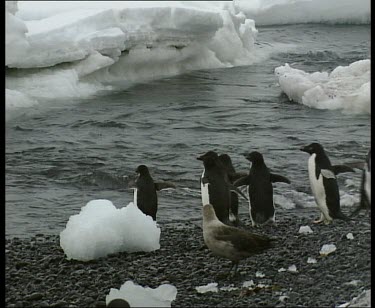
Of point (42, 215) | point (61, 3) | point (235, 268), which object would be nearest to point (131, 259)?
point (235, 268)

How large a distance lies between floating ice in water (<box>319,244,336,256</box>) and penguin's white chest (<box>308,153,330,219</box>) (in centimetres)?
59

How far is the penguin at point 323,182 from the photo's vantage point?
379cm

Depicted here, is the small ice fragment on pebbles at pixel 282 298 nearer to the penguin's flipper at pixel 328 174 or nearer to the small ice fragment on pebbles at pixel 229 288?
the small ice fragment on pebbles at pixel 229 288

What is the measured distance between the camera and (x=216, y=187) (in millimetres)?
3771

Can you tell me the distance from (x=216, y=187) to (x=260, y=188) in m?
0.30

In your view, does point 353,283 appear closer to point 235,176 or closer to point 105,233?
point 105,233

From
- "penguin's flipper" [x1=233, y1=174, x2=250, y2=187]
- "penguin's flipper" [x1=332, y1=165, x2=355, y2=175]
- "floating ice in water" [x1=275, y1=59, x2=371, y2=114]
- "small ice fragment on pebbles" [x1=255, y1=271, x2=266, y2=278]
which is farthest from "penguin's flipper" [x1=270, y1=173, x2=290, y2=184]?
"small ice fragment on pebbles" [x1=255, y1=271, x2=266, y2=278]

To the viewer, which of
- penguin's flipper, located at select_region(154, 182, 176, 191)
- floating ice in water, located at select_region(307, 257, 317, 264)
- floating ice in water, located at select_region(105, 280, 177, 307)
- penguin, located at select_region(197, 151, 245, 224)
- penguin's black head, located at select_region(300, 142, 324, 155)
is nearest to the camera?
floating ice in water, located at select_region(105, 280, 177, 307)

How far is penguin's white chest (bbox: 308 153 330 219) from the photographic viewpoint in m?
3.84

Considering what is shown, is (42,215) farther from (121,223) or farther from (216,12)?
(216,12)

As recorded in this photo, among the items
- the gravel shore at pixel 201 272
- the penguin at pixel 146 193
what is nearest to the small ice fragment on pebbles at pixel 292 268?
the gravel shore at pixel 201 272

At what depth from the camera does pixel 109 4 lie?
6043 millimetres

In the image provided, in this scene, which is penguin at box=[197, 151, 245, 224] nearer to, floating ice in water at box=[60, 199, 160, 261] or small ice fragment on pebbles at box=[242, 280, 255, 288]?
floating ice in water at box=[60, 199, 160, 261]

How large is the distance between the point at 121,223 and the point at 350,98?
1.37 m
